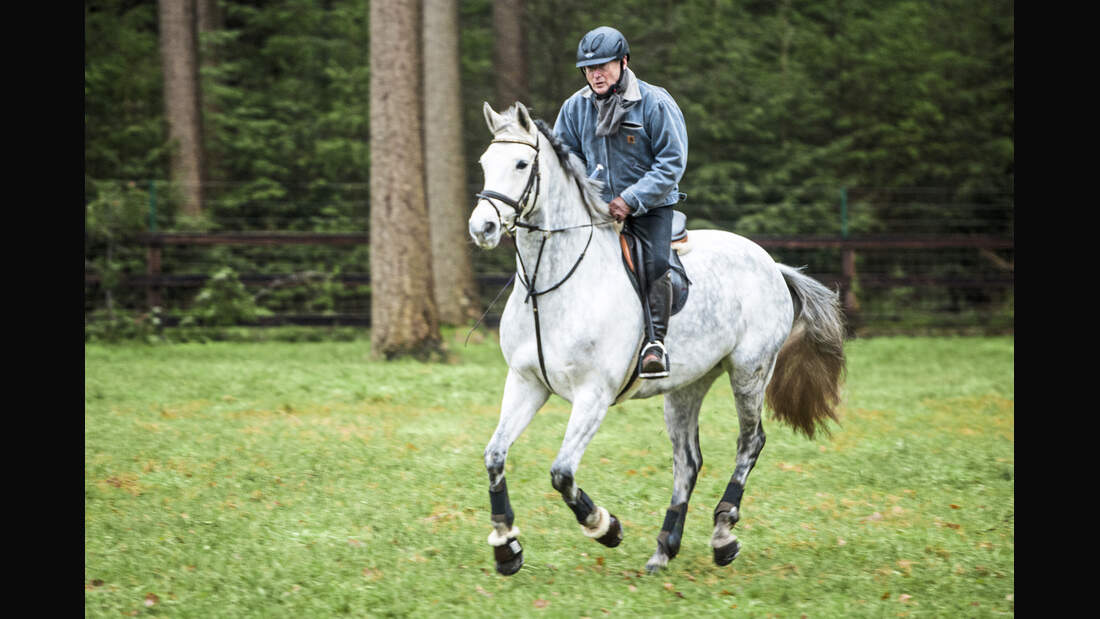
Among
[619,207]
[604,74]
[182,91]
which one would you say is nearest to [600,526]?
[619,207]

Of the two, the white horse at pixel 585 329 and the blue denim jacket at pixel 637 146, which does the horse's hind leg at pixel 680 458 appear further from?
the blue denim jacket at pixel 637 146

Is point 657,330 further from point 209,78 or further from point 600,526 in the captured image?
point 209,78

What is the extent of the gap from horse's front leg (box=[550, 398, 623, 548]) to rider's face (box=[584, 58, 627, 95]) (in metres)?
1.65

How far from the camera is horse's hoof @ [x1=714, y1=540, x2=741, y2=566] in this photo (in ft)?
20.6

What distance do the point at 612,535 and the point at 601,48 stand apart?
2543mm

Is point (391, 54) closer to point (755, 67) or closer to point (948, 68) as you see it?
point (755, 67)

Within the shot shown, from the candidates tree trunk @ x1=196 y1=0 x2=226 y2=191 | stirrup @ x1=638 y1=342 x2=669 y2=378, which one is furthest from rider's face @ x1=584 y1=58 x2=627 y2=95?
tree trunk @ x1=196 y1=0 x2=226 y2=191

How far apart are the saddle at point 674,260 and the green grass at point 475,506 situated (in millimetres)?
1535

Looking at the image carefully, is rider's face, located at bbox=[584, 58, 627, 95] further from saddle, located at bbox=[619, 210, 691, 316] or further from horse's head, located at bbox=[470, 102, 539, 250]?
saddle, located at bbox=[619, 210, 691, 316]

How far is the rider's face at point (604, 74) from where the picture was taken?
5.87m

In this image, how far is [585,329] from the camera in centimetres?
582

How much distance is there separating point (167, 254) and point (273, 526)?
42.5 ft

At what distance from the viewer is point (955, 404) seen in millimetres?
12516
